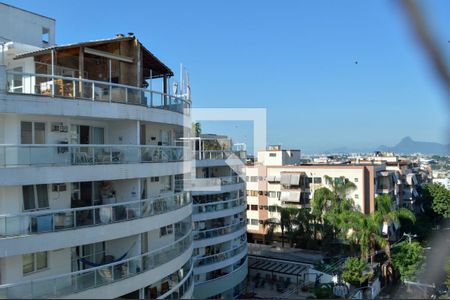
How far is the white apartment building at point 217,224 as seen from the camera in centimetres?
2709

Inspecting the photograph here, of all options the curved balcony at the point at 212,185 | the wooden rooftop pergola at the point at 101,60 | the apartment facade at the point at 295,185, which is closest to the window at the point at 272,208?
the apartment facade at the point at 295,185

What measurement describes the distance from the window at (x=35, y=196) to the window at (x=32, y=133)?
1385 mm

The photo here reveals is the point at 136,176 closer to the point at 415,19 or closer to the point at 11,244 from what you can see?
the point at 11,244

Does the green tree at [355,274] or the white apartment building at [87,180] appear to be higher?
the white apartment building at [87,180]

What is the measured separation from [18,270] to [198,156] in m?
17.2

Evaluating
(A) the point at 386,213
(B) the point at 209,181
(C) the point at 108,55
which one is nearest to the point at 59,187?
(C) the point at 108,55

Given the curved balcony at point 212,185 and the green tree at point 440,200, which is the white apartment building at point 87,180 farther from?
the green tree at point 440,200

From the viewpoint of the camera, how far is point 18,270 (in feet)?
37.5

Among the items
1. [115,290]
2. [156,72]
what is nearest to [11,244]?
[115,290]

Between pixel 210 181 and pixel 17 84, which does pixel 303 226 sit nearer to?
pixel 210 181

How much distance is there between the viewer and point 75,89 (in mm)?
12445

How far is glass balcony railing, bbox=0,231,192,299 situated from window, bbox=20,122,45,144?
4.17 meters

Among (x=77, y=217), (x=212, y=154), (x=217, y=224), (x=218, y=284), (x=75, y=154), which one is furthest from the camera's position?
(x=217, y=224)

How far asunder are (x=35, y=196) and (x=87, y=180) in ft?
5.06
